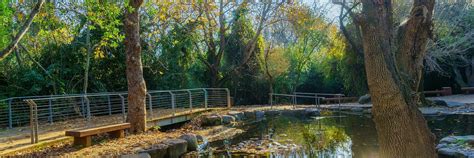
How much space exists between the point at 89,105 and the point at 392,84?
9.76 metres

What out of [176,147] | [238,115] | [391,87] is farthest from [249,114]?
[391,87]

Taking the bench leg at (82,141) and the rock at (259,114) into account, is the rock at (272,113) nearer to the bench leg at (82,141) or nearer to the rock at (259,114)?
the rock at (259,114)

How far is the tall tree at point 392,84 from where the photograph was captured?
4.05 metres

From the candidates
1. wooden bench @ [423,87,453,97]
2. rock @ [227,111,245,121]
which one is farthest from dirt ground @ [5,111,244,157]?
wooden bench @ [423,87,453,97]

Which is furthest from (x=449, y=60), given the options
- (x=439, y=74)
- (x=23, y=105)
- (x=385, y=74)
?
(x=23, y=105)

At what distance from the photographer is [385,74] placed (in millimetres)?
4027

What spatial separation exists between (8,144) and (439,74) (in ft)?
65.8

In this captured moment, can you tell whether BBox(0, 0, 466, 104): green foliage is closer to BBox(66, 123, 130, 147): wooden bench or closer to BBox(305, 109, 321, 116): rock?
BBox(66, 123, 130, 147): wooden bench

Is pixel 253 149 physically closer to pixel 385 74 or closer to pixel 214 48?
pixel 385 74

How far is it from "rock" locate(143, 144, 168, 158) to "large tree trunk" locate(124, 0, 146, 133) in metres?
1.95

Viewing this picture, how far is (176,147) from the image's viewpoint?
7.34m

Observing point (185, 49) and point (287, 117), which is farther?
point (185, 49)

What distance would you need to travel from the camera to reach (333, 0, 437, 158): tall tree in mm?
A: 4047

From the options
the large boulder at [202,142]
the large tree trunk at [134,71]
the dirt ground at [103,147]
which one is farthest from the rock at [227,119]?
the large tree trunk at [134,71]
